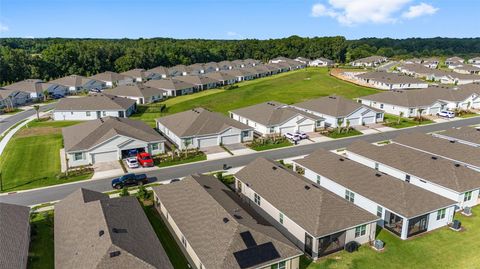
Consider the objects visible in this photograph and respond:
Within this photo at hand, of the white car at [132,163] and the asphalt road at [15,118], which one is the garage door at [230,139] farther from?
the asphalt road at [15,118]

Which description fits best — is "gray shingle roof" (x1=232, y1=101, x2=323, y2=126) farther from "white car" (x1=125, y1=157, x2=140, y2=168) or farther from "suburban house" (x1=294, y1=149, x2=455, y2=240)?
"suburban house" (x1=294, y1=149, x2=455, y2=240)

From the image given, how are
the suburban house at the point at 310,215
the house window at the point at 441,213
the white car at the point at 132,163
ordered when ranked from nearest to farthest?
the suburban house at the point at 310,215, the house window at the point at 441,213, the white car at the point at 132,163

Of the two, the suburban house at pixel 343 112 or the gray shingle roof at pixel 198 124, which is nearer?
the gray shingle roof at pixel 198 124

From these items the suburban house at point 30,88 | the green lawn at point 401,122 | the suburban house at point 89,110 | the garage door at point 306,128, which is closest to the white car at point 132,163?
the garage door at point 306,128

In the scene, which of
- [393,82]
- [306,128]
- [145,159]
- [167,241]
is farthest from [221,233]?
[393,82]

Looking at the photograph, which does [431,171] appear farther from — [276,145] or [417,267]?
[276,145]

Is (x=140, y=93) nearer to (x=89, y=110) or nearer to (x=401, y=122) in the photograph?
(x=89, y=110)
